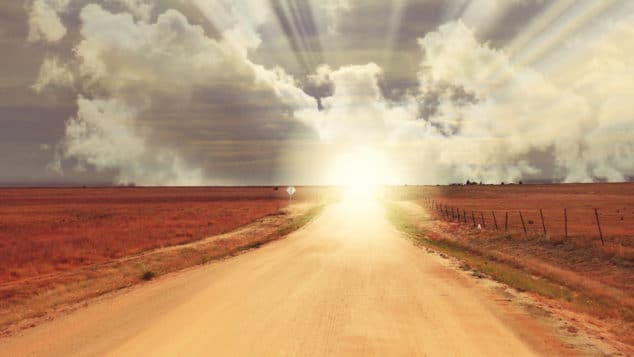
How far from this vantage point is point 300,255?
992 inches

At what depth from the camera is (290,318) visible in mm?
12180

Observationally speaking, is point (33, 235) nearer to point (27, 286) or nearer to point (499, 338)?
point (27, 286)

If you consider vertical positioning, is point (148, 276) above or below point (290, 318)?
below

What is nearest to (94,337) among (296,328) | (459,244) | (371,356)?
(296,328)

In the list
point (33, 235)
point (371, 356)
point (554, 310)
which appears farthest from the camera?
point (33, 235)

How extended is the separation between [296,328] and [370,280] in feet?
23.4

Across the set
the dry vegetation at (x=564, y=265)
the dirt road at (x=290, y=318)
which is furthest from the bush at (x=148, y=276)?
the dry vegetation at (x=564, y=265)

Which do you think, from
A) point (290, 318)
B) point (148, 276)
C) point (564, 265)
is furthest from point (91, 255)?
point (564, 265)

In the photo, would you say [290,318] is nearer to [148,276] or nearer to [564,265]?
[148,276]

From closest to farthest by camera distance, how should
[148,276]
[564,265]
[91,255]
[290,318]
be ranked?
[290,318]
[148,276]
[564,265]
[91,255]

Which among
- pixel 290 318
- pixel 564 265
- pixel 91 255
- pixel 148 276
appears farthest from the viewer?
pixel 91 255

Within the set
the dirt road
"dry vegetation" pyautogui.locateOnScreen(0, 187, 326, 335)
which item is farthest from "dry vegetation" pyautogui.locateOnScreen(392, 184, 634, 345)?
"dry vegetation" pyautogui.locateOnScreen(0, 187, 326, 335)

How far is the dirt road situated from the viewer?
9906 millimetres

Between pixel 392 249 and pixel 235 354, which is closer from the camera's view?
pixel 235 354
